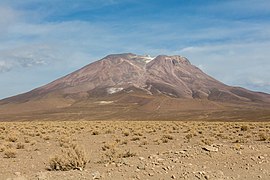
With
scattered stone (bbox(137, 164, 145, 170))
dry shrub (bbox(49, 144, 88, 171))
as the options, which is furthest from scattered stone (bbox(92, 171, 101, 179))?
scattered stone (bbox(137, 164, 145, 170))

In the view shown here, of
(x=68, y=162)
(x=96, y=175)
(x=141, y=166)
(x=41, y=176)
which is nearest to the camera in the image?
(x=96, y=175)

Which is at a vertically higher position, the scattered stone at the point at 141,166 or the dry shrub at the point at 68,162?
the dry shrub at the point at 68,162

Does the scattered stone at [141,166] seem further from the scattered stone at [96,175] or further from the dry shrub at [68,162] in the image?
the dry shrub at [68,162]

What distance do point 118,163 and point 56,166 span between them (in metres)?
2.02

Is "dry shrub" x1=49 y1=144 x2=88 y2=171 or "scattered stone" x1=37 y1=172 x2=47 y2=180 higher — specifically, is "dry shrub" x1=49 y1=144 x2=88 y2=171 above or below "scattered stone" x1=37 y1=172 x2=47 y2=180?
above

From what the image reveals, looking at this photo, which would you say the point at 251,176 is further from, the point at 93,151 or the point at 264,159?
the point at 93,151

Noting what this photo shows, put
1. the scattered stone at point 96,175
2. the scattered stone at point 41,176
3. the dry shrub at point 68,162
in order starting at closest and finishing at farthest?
the scattered stone at point 96,175, the scattered stone at point 41,176, the dry shrub at point 68,162

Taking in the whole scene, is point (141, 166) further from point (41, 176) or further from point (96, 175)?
point (41, 176)

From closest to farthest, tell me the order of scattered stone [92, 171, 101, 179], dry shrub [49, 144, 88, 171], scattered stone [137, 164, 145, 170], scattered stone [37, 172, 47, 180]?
scattered stone [92, 171, 101, 179] → scattered stone [37, 172, 47, 180] → scattered stone [137, 164, 145, 170] → dry shrub [49, 144, 88, 171]

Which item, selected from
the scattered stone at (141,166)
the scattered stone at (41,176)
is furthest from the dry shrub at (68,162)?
the scattered stone at (141,166)

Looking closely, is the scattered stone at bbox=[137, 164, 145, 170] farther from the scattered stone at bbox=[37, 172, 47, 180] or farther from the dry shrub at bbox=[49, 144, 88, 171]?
the scattered stone at bbox=[37, 172, 47, 180]

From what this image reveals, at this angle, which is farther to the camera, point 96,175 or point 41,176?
point 41,176

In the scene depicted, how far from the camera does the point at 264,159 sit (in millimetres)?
13648

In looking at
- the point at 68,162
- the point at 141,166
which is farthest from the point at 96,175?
the point at 68,162
